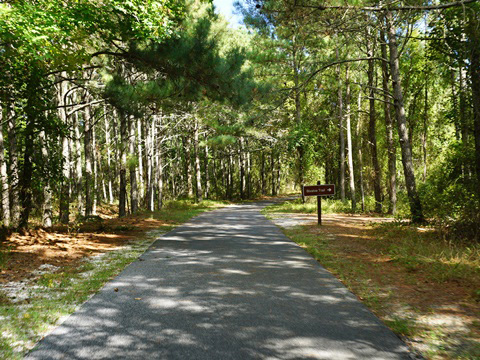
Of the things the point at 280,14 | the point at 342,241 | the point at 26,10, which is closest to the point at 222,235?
the point at 342,241

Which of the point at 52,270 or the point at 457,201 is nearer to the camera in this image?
the point at 52,270

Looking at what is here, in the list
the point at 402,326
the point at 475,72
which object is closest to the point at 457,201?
the point at 475,72

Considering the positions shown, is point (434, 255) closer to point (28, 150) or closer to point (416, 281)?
point (416, 281)

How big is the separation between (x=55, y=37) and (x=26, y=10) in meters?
1.09

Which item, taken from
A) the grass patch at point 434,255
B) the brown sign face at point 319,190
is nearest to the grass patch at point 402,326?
the grass patch at point 434,255

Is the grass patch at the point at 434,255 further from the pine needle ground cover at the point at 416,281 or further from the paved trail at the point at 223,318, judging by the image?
the paved trail at the point at 223,318

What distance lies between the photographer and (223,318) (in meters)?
4.07

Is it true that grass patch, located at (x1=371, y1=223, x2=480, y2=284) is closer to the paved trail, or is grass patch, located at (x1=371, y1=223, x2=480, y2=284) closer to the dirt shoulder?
the paved trail

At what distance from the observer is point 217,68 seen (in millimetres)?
9891

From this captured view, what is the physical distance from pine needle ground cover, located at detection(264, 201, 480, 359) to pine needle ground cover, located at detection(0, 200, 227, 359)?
398 cm

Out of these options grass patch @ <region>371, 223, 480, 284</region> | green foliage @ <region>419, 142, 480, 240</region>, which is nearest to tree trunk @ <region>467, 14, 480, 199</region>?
green foliage @ <region>419, 142, 480, 240</region>

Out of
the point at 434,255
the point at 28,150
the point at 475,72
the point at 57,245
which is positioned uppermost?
the point at 475,72

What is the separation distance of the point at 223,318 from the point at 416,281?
11.6ft

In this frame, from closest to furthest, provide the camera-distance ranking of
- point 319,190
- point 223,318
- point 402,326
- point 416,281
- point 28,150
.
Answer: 1. point 402,326
2. point 223,318
3. point 416,281
4. point 28,150
5. point 319,190
